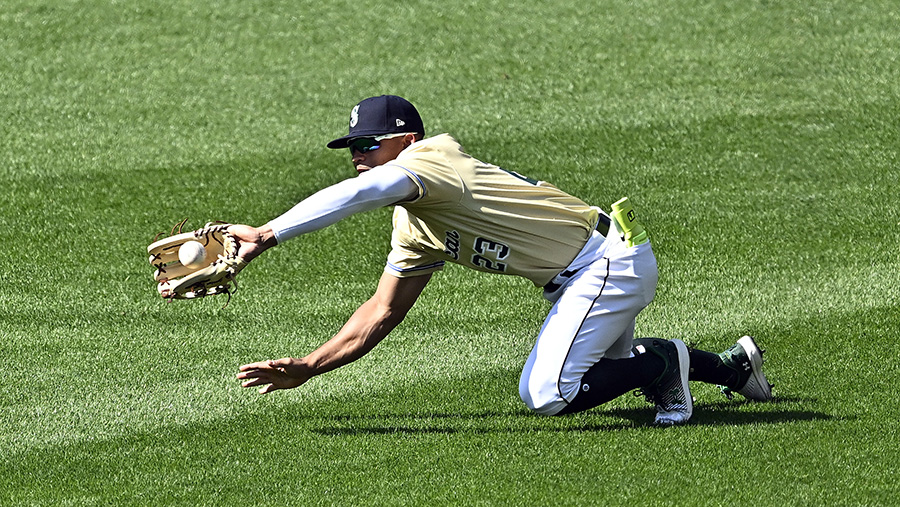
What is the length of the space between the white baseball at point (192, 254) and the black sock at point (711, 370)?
2605 mm

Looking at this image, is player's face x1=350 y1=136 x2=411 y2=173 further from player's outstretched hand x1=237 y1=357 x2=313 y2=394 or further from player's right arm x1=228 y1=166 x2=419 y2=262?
Answer: player's outstretched hand x1=237 y1=357 x2=313 y2=394

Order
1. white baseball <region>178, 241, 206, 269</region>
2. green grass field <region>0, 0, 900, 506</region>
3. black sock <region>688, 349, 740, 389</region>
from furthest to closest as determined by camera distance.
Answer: black sock <region>688, 349, 740, 389</region>, green grass field <region>0, 0, 900, 506</region>, white baseball <region>178, 241, 206, 269</region>

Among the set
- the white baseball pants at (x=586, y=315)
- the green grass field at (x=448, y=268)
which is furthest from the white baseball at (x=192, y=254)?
the white baseball pants at (x=586, y=315)

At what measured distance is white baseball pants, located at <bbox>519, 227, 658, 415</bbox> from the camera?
567cm

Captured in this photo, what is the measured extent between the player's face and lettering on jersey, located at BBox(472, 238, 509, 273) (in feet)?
1.97

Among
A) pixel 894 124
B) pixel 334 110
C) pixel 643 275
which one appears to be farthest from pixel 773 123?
pixel 643 275

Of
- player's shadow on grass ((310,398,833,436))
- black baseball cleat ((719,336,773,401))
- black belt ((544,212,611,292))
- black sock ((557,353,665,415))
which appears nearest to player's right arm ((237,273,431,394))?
player's shadow on grass ((310,398,833,436))

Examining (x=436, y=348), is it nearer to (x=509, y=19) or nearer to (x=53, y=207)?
(x=53, y=207)

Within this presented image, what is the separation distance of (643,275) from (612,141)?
225 inches

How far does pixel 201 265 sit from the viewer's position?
5.23 meters

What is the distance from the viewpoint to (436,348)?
7.55 meters

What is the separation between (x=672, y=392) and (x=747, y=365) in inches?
20.9

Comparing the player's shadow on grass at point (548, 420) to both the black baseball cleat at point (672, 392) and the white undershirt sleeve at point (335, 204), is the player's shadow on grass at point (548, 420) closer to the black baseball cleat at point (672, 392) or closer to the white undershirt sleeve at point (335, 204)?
the black baseball cleat at point (672, 392)

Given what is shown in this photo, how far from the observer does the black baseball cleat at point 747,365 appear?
240 inches
